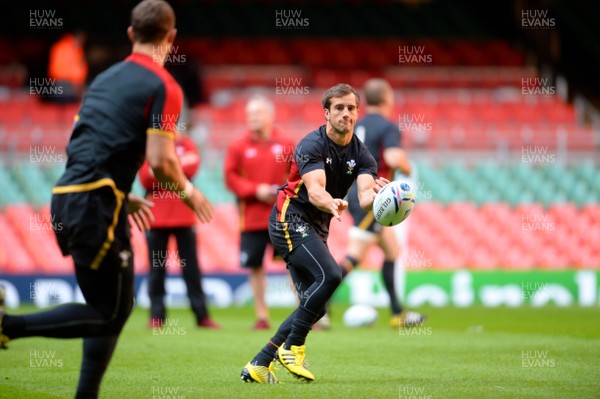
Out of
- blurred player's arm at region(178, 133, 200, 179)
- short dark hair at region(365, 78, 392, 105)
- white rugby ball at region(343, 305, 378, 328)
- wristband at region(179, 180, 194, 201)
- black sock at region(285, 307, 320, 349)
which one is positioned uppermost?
short dark hair at region(365, 78, 392, 105)

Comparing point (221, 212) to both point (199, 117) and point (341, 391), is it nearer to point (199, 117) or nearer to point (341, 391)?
point (199, 117)

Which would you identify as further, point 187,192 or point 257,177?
point 257,177

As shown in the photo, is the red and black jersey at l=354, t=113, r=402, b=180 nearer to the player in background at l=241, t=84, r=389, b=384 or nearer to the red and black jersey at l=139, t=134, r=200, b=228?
the red and black jersey at l=139, t=134, r=200, b=228

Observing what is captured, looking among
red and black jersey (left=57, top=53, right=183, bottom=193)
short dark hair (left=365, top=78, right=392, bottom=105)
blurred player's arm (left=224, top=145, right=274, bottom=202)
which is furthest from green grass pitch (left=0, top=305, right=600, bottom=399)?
short dark hair (left=365, top=78, right=392, bottom=105)

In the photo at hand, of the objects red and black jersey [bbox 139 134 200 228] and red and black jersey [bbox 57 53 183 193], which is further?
red and black jersey [bbox 139 134 200 228]

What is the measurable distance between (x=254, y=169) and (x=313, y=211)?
4.37 m

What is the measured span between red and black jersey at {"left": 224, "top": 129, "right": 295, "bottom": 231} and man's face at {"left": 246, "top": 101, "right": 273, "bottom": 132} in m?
0.15

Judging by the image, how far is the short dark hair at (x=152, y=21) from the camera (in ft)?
17.7

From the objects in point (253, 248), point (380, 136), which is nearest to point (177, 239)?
point (253, 248)

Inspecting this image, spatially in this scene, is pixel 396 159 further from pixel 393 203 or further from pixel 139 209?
pixel 139 209

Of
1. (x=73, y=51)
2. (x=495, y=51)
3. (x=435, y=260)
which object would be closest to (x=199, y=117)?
(x=73, y=51)

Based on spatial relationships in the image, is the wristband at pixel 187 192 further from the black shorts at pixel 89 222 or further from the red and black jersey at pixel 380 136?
the red and black jersey at pixel 380 136

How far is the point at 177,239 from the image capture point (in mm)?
11531

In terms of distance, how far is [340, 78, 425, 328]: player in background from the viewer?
10836mm
